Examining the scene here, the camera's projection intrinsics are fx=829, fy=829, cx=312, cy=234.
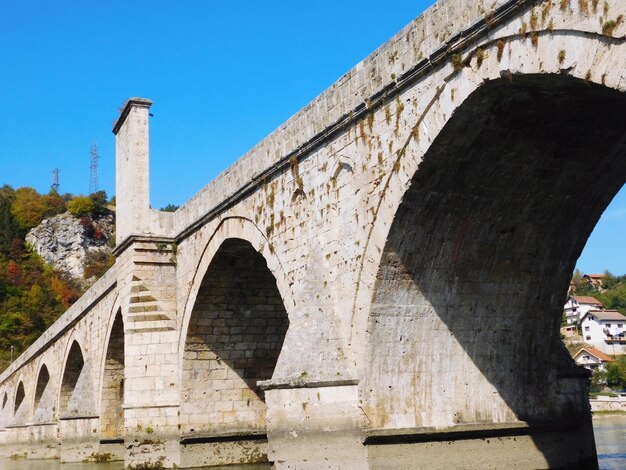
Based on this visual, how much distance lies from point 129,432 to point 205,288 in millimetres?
2936

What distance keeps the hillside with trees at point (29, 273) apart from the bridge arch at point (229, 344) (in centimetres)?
3807

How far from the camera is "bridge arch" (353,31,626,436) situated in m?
7.68

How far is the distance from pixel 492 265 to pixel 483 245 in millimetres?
323

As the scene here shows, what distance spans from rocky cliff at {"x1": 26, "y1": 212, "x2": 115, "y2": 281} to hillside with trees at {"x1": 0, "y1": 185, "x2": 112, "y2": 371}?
0.58 meters

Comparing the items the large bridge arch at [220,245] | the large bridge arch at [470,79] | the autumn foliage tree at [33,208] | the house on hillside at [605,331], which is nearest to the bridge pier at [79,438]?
the large bridge arch at [220,245]

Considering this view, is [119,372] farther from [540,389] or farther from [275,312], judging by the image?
[540,389]

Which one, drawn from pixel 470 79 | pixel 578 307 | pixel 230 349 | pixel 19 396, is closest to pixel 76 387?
pixel 230 349

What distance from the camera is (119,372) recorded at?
2155 centimetres

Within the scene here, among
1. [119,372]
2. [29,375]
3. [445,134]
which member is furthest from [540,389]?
[29,375]

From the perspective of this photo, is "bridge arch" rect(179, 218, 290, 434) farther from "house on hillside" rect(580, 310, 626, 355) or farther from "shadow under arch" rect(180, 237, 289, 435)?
"house on hillside" rect(580, 310, 626, 355)

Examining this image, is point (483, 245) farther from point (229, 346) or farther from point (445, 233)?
point (229, 346)

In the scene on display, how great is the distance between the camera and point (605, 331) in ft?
240

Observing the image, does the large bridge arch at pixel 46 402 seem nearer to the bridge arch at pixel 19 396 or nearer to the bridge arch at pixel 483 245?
the bridge arch at pixel 19 396

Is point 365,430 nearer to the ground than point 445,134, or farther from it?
nearer to the ground
